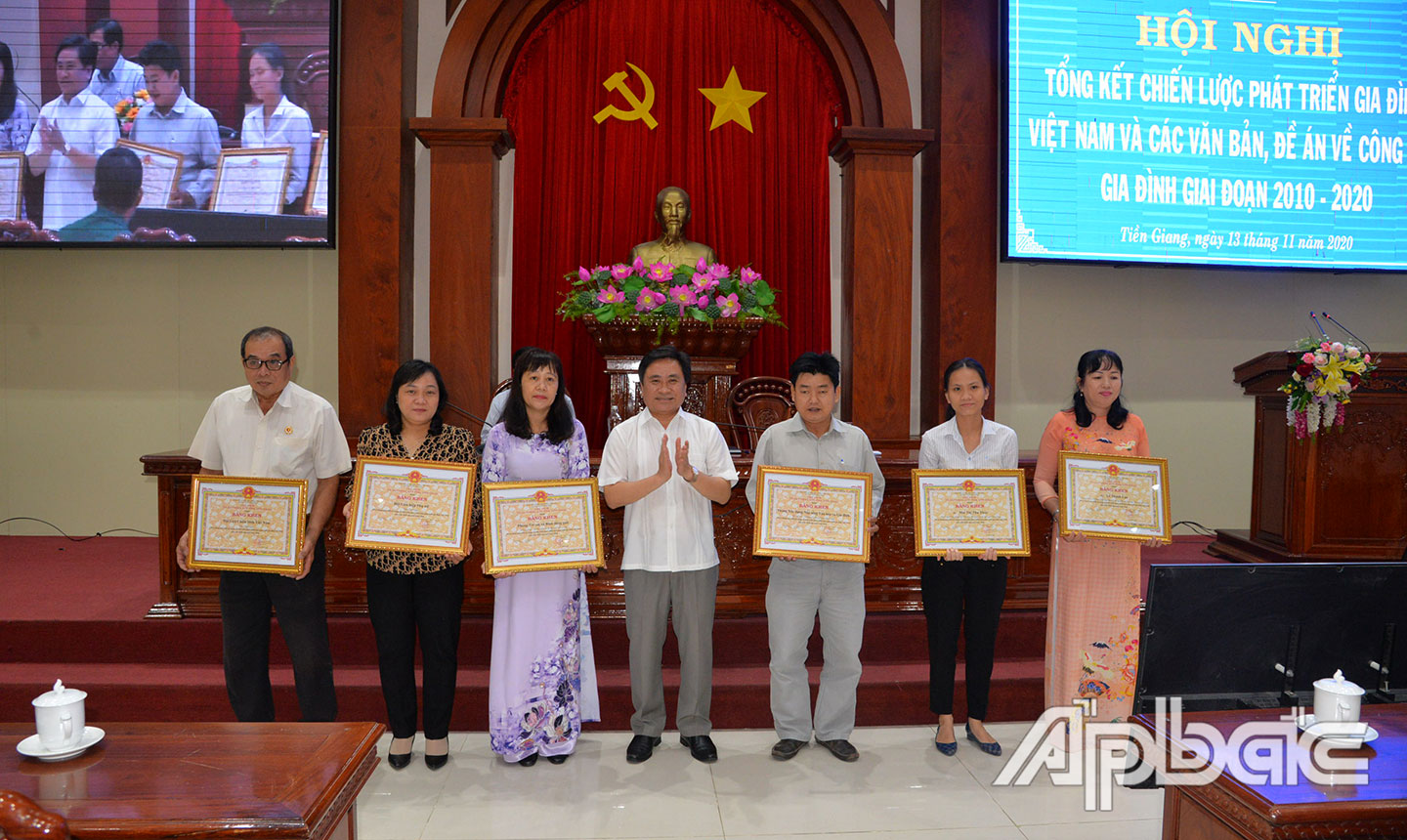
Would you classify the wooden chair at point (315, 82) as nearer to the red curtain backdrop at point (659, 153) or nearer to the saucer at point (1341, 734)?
the red curtain backdrop at point (659, 153)

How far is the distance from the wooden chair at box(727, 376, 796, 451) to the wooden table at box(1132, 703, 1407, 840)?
3.09 metres

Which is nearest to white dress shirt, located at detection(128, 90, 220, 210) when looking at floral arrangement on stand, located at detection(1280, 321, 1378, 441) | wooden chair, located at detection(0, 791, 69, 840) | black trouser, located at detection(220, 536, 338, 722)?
black trouser, located at detection(220, 536, 338, 722)

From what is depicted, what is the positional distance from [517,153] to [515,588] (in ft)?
11.7

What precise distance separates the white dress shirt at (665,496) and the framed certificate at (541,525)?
17 centimetres

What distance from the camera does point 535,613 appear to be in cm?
290

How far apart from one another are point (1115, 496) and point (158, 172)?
5183mm

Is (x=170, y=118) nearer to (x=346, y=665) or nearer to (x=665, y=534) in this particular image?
(x=346, y=665)

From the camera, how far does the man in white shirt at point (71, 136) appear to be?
505 centimetres

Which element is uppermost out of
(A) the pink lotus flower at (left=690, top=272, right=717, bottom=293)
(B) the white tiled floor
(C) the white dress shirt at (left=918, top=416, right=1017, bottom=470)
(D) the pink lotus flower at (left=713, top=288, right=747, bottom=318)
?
(A) the pink lotus flower at (left=690, top=272, right=717, bottom=293)

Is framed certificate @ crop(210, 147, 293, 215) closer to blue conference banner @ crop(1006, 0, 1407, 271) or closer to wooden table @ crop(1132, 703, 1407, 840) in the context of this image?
blue conference banner @ crop(1006, 0, 1407, 271)

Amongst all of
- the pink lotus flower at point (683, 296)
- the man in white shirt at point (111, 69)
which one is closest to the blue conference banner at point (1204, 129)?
the pink lotus flower at point (683, 296)

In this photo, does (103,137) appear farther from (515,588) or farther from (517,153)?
(515,588)

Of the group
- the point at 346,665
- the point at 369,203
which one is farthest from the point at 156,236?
the point at 346,665

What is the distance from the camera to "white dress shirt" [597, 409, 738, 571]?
2920 millimetres
